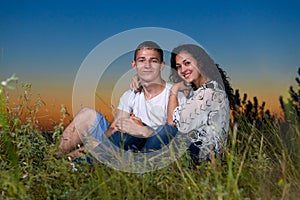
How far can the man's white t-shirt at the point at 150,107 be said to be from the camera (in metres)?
3.58

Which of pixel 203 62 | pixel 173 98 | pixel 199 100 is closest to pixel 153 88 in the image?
pixel 173 98

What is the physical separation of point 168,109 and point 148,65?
0.39 metres

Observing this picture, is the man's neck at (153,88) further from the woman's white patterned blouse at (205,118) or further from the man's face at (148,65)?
the woman's white patterned blouse at (205,118)

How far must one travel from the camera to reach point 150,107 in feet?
11.9

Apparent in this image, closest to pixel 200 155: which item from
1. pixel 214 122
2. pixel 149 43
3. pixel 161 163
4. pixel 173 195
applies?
pixel 214 122

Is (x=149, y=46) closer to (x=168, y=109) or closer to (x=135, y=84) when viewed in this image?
(x=135, y=84)

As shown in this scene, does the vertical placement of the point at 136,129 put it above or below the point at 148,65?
below

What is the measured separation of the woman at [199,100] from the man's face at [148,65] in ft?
0.36

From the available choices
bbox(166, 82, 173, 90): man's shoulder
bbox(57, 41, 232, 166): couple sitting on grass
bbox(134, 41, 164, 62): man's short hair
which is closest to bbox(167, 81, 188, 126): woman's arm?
bbox(57, 41, 232, 166): couple sitting on grass

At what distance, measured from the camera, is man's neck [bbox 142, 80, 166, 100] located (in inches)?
145

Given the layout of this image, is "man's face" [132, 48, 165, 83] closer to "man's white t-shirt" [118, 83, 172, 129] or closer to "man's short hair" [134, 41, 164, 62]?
"man's short hair" [134, 41, 164, 62]

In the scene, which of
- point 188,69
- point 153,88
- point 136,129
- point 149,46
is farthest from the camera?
point 153,88

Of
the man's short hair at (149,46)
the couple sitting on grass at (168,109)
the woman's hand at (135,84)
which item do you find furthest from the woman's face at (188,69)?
the woman's hand at (135,84)

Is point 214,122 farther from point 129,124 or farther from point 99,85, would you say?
point 99,85
